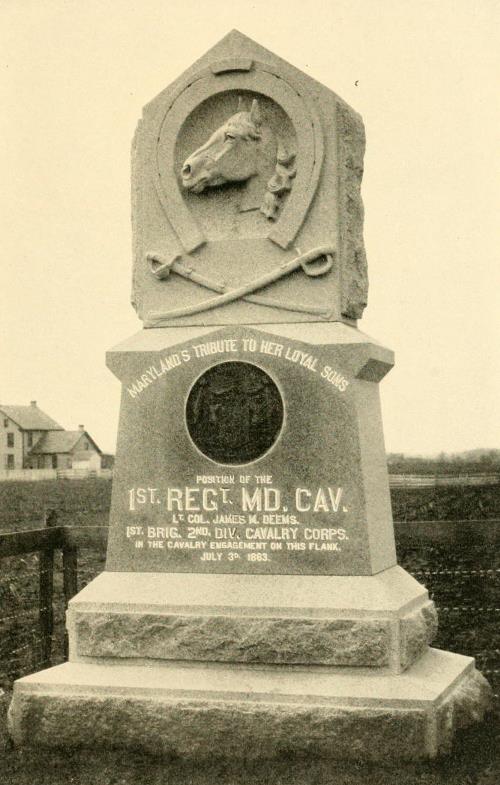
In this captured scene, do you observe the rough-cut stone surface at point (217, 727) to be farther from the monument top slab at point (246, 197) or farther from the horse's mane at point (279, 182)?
the horse's mane at point (279, 182)

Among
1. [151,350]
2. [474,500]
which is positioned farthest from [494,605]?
[151,350]

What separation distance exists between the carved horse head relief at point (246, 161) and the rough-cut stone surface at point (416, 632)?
2.32 meters

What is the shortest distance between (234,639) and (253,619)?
0.14 m

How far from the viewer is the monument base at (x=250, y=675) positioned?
507 cm

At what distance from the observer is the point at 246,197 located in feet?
20.0

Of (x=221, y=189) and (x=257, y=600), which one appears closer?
(x=257, y=600)

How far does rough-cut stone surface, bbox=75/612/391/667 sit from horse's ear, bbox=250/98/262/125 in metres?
2.75

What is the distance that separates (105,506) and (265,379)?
18.2 m

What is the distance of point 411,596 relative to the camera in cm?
570

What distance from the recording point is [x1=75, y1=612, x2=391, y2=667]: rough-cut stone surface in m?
5.26

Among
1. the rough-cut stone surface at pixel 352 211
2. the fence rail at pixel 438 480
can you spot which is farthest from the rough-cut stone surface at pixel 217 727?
the fence rail at pixel 438 480

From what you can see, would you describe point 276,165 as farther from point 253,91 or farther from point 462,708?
point 462,708

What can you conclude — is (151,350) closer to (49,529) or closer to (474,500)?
(49,529)

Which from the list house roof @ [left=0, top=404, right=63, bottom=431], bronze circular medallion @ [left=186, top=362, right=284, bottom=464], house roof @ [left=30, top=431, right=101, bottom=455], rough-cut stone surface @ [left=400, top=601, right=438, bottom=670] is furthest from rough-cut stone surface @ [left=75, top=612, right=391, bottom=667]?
house roof @ [left=30, top=431, right=101, bottom=455]
